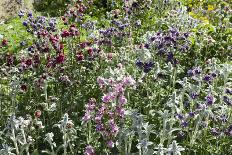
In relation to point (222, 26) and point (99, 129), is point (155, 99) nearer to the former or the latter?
point (99, 129)

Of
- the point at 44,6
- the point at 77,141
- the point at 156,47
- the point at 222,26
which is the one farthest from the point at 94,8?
the point at 77,141

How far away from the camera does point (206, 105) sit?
206 inches

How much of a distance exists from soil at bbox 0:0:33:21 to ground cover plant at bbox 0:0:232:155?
6.48 ft

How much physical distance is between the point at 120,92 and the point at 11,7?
736 centimetres

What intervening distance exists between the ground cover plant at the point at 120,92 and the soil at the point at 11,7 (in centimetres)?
197

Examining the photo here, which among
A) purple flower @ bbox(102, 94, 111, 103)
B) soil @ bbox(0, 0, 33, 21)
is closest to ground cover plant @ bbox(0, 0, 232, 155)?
purple flower @ bbox(102, 94, 111, 103)

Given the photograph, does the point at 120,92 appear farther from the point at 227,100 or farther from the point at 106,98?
the point at 227,100

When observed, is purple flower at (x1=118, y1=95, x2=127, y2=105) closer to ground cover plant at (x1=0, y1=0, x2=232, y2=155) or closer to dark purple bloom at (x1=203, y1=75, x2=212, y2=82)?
ground cover plant at (x1=0, y1=0, x2=232, y2=155)

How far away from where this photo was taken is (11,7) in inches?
445

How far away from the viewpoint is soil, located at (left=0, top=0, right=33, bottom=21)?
11.0m

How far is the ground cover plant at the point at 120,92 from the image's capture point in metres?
4.94

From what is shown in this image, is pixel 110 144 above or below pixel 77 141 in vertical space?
above

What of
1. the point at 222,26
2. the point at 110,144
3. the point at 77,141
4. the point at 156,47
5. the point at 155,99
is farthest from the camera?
the point at 222,26

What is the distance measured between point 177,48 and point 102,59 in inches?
47.3
